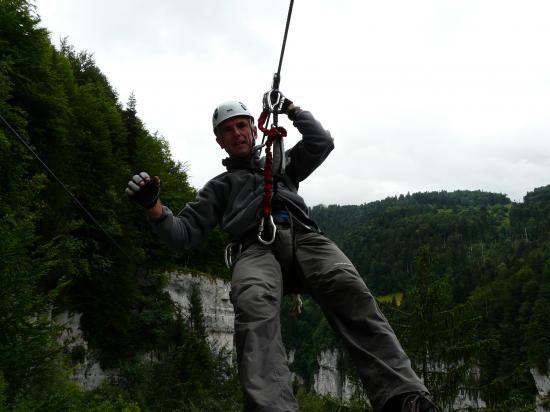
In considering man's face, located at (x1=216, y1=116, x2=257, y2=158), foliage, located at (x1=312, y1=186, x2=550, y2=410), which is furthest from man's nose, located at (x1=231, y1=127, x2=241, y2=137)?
foliage, located at (x1=312, y1=186, x2=550, y2=410)

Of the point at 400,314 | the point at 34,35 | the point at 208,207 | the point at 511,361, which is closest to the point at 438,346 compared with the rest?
the point at 400,314

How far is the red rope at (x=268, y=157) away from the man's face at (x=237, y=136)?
0.20 m

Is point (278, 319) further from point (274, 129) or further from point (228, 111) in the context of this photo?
point (228, 111)

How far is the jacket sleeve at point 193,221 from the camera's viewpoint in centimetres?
415

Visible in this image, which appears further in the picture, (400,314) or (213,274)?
(213,274)

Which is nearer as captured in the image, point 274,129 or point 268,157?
point 268,157

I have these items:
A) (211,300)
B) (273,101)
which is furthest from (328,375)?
(273,101)

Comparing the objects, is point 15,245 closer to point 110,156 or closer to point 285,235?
point 285,235

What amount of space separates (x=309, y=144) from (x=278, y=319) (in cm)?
156

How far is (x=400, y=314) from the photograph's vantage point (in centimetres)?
1928

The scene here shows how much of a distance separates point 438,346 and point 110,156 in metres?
20.1

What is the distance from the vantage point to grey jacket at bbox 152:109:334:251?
4.13 metres

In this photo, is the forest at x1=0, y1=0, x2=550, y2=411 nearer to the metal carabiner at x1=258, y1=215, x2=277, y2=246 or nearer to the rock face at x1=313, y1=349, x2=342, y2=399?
the metal carabiner at x1=258, y1=215, x2=277, y2=246

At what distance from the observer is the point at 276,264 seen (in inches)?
152
